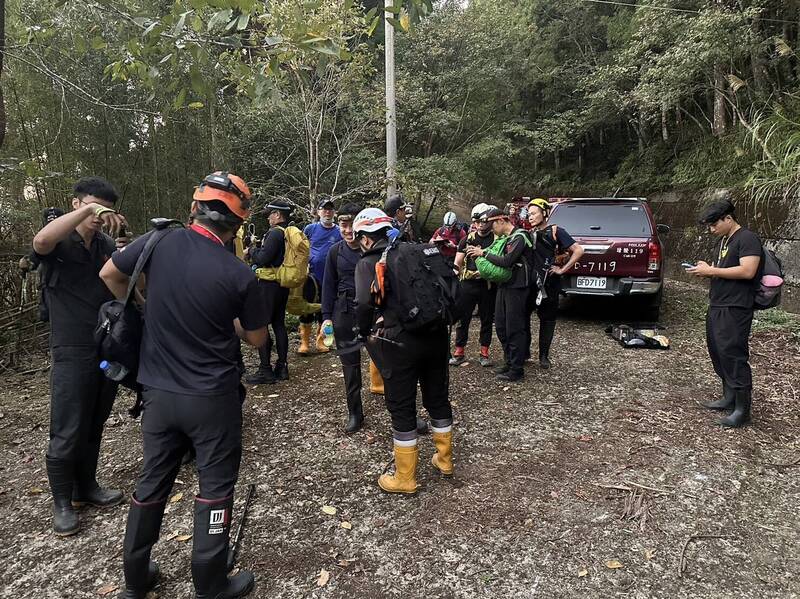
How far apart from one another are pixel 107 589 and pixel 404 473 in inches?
68.2

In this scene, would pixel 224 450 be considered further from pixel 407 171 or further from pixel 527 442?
pixel 407 171

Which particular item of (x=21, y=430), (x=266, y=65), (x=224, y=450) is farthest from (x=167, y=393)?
(x=21, y=430)

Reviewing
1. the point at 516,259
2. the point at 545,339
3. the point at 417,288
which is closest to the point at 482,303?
the point at 545,339

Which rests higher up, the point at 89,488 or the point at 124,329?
the point at 124,329

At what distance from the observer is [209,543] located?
7.45ft

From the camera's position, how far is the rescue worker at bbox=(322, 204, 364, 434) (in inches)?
171

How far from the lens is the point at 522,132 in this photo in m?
15.5

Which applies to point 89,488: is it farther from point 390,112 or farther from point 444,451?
point 390,112

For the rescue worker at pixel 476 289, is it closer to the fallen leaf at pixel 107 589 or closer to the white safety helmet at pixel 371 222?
the white safety helmet at pixel 371 222

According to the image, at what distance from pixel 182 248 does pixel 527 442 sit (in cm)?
303

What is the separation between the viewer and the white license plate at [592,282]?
7.31m

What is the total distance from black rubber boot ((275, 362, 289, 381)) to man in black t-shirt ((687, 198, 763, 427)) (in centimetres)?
407

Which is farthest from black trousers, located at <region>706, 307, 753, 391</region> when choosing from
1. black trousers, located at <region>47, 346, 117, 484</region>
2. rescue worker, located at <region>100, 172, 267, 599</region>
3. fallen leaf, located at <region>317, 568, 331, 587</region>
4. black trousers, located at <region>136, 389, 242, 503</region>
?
black trousers, located at <region>47, 346, 117, 484</region>

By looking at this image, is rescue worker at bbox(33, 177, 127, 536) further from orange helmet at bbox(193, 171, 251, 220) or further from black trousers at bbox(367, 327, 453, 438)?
black trousers at bbox(367, 327, 453, 438)
